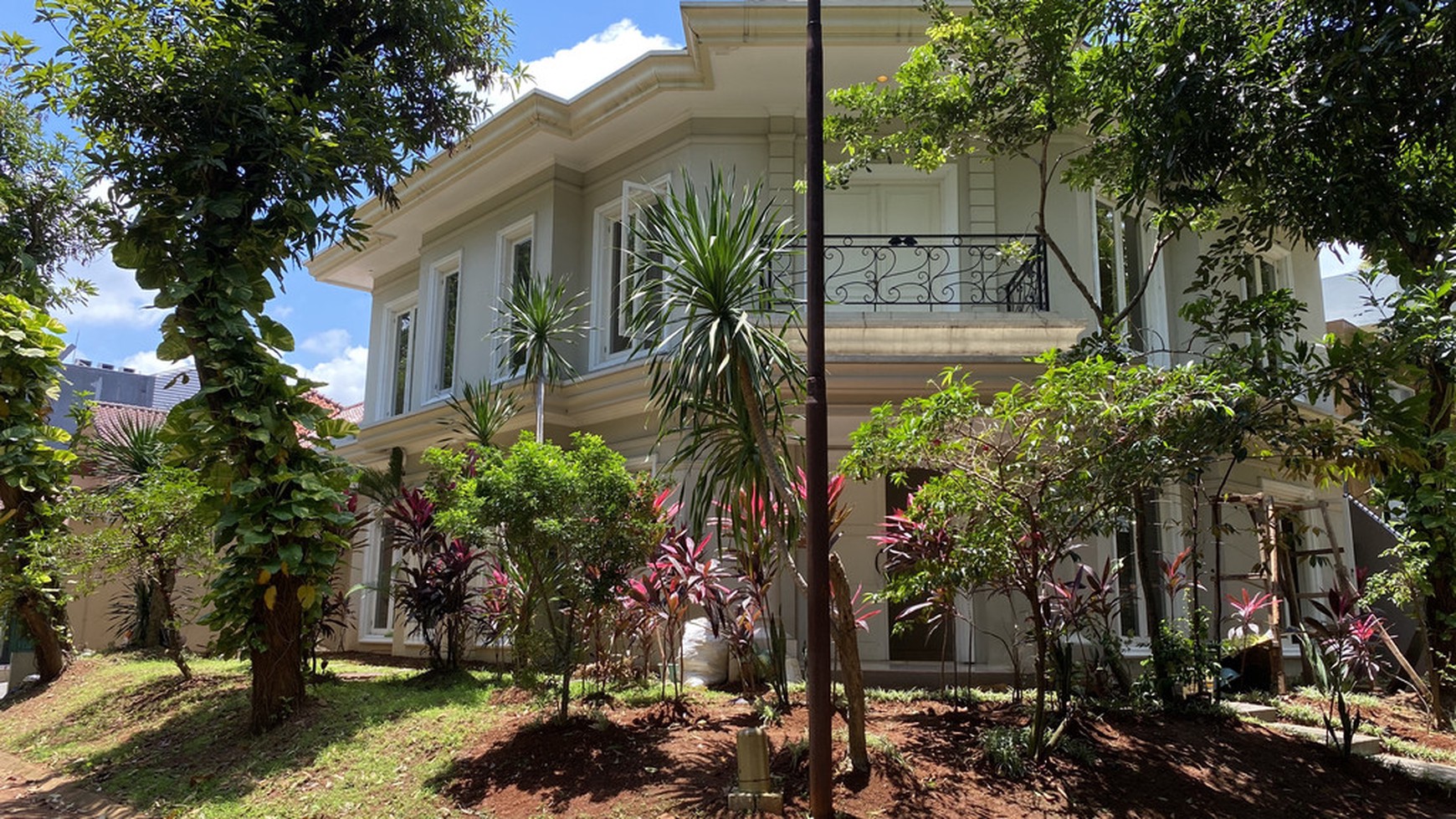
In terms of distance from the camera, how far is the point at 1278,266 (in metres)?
14.8

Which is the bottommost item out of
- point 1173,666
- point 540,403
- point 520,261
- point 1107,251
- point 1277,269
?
point 1173,666

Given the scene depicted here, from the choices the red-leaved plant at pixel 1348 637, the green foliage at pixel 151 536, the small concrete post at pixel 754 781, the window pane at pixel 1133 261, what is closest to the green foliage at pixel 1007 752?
the small concrete post at pixel 754 781

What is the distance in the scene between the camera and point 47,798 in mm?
7246

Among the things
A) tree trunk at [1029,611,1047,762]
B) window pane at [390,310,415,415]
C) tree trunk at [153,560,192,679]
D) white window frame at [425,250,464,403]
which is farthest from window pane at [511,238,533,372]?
tree trunk at [1029,611,1047,762]

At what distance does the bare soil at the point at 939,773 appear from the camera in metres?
5.88

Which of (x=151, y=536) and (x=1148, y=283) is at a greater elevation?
(x=1148, y=283)

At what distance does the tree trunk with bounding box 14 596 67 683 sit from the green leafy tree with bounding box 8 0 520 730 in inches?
166

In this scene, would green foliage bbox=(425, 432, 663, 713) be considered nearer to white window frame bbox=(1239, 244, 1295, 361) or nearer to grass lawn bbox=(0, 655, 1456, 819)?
grass lawn bbox=(0, 655, 1456, 819)

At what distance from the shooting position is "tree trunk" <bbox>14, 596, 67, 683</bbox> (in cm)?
1093

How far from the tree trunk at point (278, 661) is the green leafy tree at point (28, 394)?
3.33m

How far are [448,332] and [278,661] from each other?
794 cm

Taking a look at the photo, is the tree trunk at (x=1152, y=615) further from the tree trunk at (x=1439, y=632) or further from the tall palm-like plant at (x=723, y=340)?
the tall palm-like plant at (x=723, y=340)

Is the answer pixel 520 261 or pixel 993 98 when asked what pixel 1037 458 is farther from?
pixel 520 261

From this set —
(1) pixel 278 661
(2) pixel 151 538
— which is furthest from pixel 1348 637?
(2) pixel 151 538
